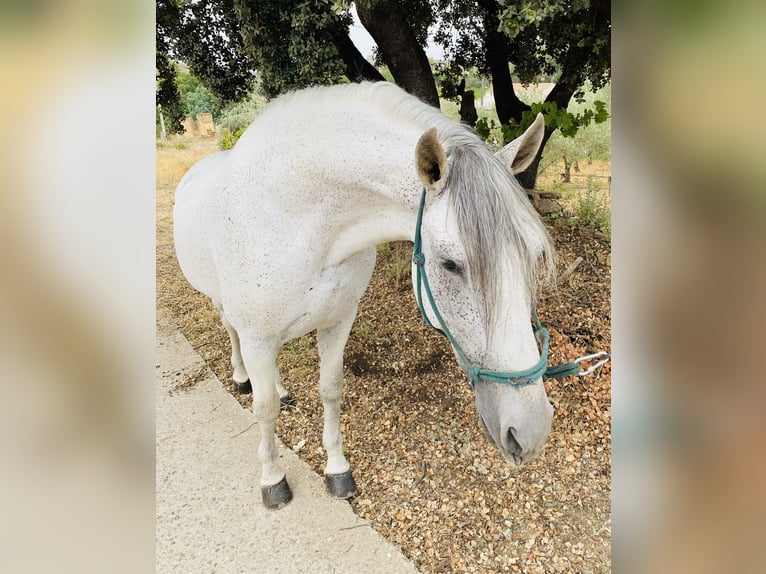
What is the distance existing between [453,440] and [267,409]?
1.32m

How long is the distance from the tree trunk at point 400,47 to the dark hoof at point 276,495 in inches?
141

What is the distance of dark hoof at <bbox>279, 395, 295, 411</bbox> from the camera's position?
3.51m

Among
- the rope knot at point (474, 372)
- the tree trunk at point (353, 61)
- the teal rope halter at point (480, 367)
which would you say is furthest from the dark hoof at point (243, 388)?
the tree trunk at point (353, 61)

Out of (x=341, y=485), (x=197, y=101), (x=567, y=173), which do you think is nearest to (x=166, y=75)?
(x=197, y=101)

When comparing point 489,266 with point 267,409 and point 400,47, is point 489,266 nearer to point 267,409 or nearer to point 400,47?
point 267,409

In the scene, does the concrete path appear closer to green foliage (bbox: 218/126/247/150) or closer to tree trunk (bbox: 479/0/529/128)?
tree trunk (bbox: 479/0/529/128)

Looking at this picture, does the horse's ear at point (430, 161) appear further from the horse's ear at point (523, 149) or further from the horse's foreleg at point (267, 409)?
the horse's foreleg at point (267, 409)
